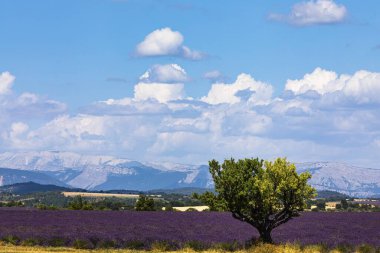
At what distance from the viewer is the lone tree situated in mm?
36062

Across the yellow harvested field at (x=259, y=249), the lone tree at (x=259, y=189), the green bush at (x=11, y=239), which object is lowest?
the yellow harvested field at (x=259, y=249)

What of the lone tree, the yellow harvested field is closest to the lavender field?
the yellow harvested field

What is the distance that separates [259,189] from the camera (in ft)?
119

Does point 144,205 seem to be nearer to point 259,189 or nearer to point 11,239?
point 11,239

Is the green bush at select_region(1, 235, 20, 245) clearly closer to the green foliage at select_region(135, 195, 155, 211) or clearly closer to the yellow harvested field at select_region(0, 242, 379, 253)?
the yellow harvested field at select_region(0, 242, 379, 253)

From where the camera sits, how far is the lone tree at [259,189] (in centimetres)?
3606

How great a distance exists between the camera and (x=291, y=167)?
3606 centimetres

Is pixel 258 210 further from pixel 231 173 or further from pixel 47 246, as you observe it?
pixel 47 246

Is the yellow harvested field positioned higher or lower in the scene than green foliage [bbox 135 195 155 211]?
lower

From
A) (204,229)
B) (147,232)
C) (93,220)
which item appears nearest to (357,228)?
(204,229)

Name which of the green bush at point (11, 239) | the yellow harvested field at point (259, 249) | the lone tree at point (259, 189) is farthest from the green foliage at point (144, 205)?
the lone tree at point (259, 189)

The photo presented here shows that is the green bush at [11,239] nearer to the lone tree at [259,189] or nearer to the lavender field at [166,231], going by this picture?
the lavender field at [166,231]

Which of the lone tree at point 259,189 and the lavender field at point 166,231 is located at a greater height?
the lone tree at point 259,189

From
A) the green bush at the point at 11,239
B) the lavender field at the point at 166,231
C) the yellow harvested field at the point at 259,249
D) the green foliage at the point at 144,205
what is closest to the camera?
the yellow harvested field at the point at 259,249
